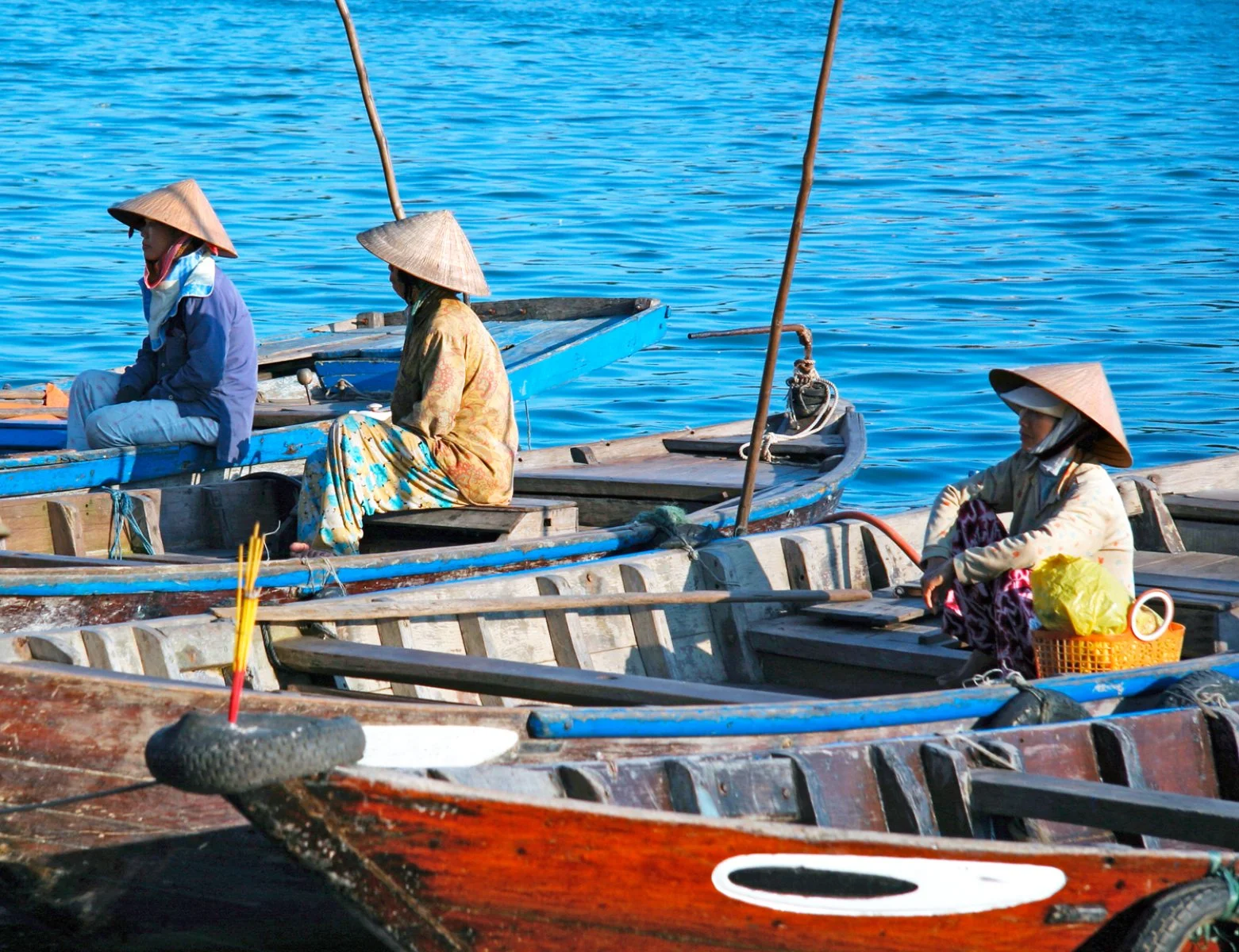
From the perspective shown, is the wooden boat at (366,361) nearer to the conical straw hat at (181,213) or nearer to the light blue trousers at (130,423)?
the light blue trousers at (130,423)

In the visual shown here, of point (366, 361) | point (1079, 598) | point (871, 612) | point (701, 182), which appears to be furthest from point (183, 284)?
point (701, 182)

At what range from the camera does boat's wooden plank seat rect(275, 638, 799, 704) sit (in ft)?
13.0

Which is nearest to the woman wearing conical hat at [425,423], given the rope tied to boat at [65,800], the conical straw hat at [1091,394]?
the conical straw hat at [1091,394]

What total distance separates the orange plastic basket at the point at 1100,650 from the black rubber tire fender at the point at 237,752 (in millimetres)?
2126

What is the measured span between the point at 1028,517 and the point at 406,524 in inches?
83.2

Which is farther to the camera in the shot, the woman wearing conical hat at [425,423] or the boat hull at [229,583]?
the woman wearing conical hat at [425,423]

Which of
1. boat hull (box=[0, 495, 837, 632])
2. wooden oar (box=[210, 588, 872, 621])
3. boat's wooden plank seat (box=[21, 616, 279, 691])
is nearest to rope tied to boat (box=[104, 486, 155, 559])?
boat hull (box=[0, 495, 837, 632])

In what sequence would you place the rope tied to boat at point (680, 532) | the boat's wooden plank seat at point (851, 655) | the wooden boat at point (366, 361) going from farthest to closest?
the wooden boat at point (366, 361)
the rope tied to boat at point (680, 532)
the boat's wooden plank seat at point (851, 655)

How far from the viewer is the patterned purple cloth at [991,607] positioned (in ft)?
14.6

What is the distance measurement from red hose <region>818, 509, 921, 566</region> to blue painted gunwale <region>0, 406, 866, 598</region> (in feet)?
1.17

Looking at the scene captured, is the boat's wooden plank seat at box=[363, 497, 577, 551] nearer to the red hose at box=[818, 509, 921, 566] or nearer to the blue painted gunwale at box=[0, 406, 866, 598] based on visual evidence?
the blue painted gunwale at box=[0, 406, 866, 598]

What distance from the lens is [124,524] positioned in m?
Answer: 5.97

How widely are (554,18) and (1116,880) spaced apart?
28810 millimetres

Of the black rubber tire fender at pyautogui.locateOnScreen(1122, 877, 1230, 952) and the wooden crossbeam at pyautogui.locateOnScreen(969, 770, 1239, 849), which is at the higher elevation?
the wooden crossbeam at pyautogui.locateOnScreen(969, 770, 1239, 849)
